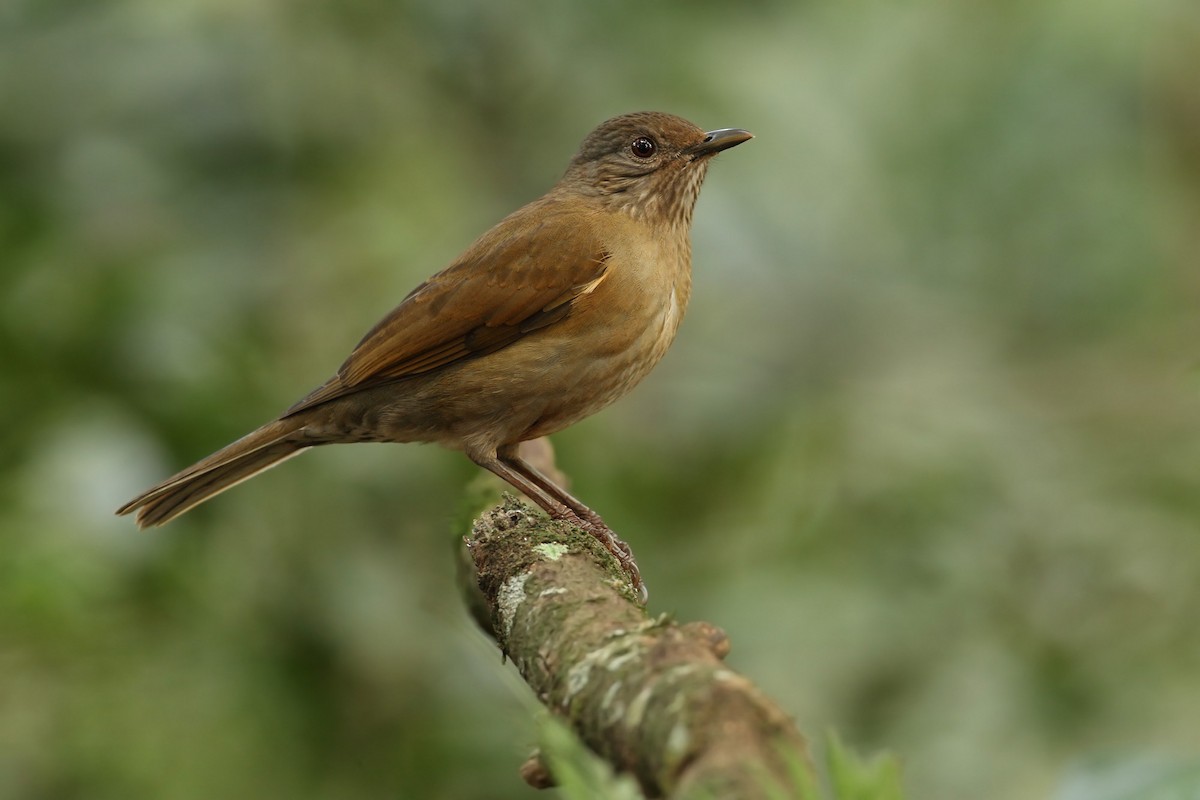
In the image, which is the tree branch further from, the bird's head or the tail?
the bird's head

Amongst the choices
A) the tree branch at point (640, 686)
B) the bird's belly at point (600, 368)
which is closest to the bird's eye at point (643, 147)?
the bird's belly at point (600, 368)

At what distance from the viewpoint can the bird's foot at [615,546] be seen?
3684 mm

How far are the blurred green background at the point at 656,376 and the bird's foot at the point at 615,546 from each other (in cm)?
45

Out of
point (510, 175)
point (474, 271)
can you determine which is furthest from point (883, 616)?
point (510, 175)

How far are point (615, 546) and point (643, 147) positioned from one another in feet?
5.34

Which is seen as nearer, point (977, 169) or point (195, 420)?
point (195, 420)

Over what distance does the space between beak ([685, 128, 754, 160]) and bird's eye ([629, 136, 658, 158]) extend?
13cm

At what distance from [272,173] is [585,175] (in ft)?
3.75

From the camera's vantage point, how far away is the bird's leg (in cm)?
376

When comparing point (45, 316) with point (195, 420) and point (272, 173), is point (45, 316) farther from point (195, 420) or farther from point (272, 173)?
point (272, 173)

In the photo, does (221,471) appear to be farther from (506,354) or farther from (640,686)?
(640,686)

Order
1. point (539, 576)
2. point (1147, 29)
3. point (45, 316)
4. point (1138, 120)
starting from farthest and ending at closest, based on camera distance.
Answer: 1. point (1138, 120)
2. point (1147, 29)
3. point (45, 316)
4. point (539, 576)

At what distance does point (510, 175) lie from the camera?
584cm

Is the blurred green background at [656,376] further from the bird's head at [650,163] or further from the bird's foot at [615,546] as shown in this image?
the bird's foot at [615,546]
